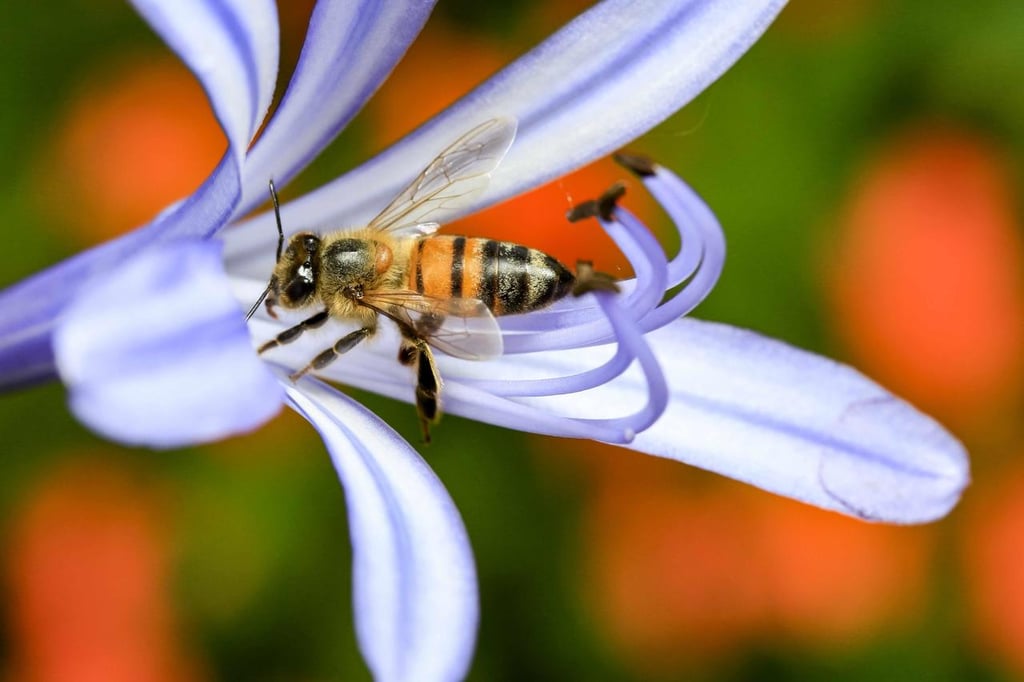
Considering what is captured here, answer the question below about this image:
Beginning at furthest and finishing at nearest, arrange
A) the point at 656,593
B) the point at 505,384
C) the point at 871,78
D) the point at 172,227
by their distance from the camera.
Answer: the point at 871,78 → the point at 656,593 → the point at 505,384 → the point at 172,227

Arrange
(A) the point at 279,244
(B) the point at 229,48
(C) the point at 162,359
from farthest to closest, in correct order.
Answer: (A) the point at 279,244 < (B) the point at 229,48 < (C) the point at 162,359

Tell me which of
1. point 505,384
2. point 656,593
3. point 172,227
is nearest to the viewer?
point 172,227

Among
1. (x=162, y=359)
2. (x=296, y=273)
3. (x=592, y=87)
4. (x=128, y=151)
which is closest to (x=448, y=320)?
(x=296, y=273)

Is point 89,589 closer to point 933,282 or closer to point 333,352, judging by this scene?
point 333,352

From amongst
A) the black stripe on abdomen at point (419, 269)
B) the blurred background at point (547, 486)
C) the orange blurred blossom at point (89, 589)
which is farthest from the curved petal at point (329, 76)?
the orange blurred blossom at point (89, 589)

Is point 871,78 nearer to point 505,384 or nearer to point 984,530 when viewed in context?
Result: point 984,530

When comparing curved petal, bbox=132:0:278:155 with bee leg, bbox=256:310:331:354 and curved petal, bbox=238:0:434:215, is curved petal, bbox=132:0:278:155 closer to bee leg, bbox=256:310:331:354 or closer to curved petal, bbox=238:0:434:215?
curved petal, bbox=238:0:434:215

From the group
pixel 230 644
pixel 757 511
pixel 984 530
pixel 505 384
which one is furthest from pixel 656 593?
pixel 505 384
